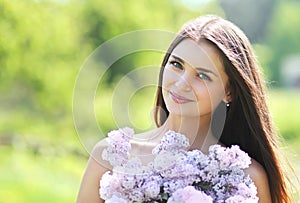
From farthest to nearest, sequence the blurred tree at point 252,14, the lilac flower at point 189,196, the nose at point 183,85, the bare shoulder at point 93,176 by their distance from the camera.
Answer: the blurred tree at point 252,14
the bare shoulder at point 93,176
the nose at point 183,85
the lilac flower at point 189,196

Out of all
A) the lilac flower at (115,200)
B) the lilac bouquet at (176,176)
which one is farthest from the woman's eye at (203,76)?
the lilac flower at (115,200)

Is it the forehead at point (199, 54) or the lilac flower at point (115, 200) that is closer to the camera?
the lilac flower at point (115, 200)

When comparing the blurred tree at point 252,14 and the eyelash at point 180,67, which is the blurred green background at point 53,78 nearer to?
the eyelash at point 180,67

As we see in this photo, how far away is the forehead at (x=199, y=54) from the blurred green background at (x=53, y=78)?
6.32 meters

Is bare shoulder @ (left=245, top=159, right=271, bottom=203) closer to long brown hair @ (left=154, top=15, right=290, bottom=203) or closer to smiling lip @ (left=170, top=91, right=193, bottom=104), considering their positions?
long brown hair @ (left=154, top=15, right=290, bottom=203)

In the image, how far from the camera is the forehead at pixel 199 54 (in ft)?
6.63

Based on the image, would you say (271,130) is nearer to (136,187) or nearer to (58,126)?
(136,187)

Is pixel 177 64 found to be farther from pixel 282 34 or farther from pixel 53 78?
pixel 282 34

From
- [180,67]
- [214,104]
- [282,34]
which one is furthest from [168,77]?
[282,34]

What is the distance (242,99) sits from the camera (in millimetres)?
2213

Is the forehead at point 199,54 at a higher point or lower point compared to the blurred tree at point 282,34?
lower

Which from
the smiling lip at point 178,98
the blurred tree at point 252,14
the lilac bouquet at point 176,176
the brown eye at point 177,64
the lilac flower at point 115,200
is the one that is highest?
the blurred tree at point 252,14

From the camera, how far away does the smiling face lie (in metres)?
1.99

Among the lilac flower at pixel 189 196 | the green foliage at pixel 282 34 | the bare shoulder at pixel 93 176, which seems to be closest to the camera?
the lilac flower at pixel 189 196
